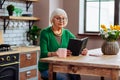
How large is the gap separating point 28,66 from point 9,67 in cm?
51

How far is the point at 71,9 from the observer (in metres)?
5.48

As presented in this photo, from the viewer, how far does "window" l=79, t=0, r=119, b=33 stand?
16.9 feet

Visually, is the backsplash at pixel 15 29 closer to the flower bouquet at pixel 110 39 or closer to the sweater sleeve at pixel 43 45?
the sweater sleeve at pixel 43 45

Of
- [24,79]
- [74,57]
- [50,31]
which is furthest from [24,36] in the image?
[74,57]

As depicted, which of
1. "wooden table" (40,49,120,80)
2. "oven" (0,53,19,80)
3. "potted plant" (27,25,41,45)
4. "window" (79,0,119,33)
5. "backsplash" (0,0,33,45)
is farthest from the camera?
"window" (79,0,119,33)

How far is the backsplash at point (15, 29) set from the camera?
461cm

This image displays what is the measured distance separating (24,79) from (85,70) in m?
1.84

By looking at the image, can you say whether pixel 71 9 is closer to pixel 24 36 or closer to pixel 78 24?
pixel 78 24

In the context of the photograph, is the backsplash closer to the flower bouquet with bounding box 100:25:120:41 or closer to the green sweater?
the green sweater

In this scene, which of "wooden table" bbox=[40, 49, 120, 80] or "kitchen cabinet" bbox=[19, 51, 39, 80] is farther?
"kitchen cabinet" bbox=[19, 51, 39, 80]

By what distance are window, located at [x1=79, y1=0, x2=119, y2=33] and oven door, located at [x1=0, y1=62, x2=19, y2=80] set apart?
1.89m

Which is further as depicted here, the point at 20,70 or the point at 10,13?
the point at 10,13

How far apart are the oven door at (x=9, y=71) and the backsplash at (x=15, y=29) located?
0.76 metres

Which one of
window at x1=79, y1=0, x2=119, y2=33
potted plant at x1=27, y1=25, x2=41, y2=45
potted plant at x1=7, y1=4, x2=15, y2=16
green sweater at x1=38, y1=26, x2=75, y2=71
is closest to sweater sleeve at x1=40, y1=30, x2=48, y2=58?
green sweater at x1=38, y1=26, x2=75, y2=71
